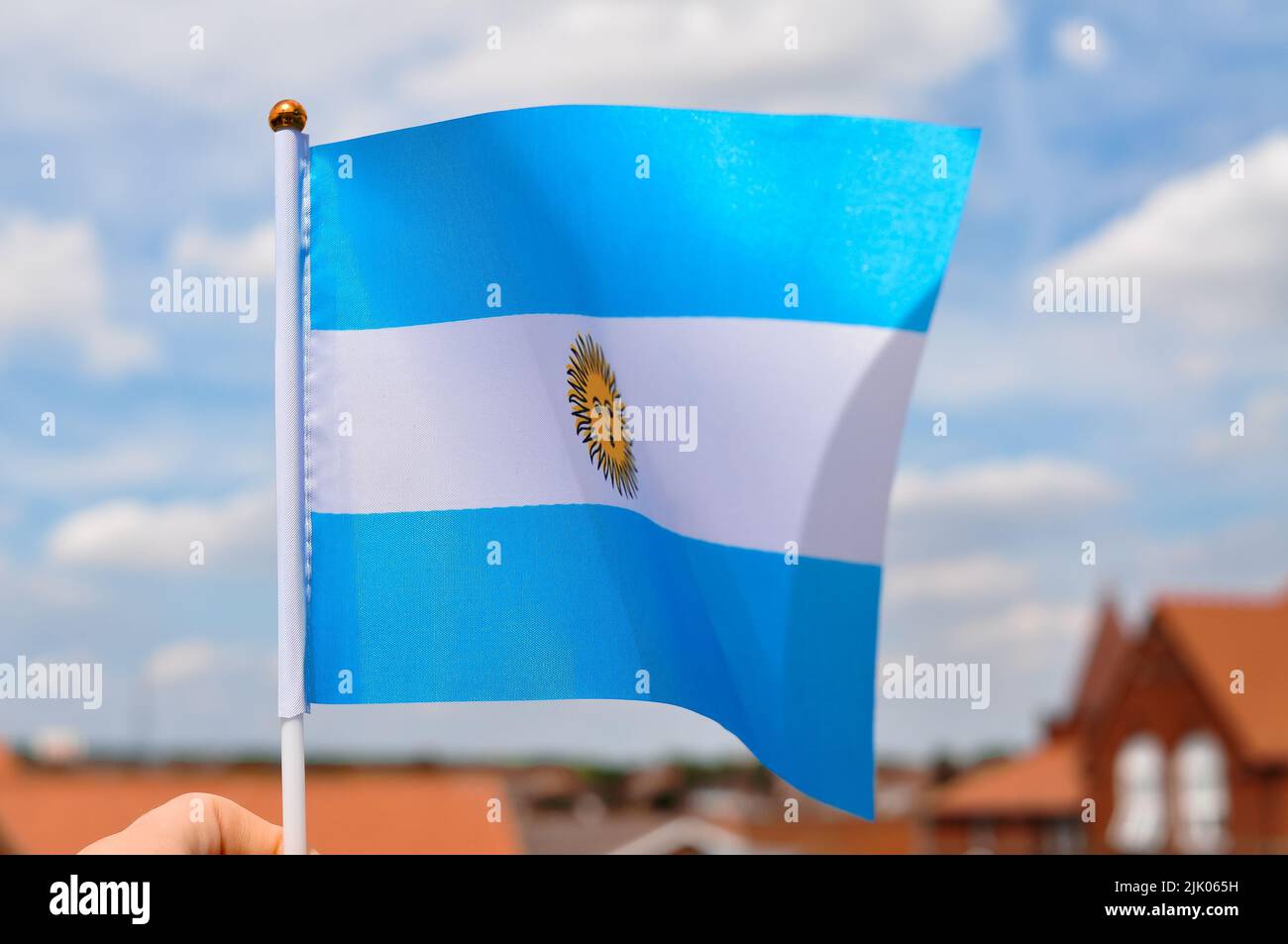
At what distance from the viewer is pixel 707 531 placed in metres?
4.23

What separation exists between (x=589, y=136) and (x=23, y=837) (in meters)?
32.5

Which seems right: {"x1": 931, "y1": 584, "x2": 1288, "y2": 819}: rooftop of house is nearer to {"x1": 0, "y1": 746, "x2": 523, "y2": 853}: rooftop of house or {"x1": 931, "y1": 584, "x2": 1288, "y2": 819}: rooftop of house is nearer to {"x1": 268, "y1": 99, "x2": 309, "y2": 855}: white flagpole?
{"x1": 0, "y1": 746, "x2": 523, "y2": 853}: rooftop of house

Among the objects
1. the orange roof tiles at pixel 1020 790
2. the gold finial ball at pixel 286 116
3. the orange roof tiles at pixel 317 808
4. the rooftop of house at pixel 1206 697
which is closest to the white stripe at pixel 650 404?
the gold finial ball at pixel 286 116

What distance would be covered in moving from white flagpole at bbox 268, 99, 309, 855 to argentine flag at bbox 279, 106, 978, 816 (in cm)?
9

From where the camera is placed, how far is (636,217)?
4.20 meters

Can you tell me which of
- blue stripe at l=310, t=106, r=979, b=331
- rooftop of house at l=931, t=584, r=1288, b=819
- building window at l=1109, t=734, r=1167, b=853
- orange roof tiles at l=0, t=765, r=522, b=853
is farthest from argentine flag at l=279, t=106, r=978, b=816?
building window at l=1109, t=734, r=1167, b=853

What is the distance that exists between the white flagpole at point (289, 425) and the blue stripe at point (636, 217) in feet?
0.40

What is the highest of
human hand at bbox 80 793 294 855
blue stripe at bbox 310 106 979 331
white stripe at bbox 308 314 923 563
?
blue stripe at bbox 310 106 979 331

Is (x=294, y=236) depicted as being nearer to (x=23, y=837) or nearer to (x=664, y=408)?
(x=664, y=408)

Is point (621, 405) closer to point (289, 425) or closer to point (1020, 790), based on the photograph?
point (289, 425)

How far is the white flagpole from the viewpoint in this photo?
3.79 metres
